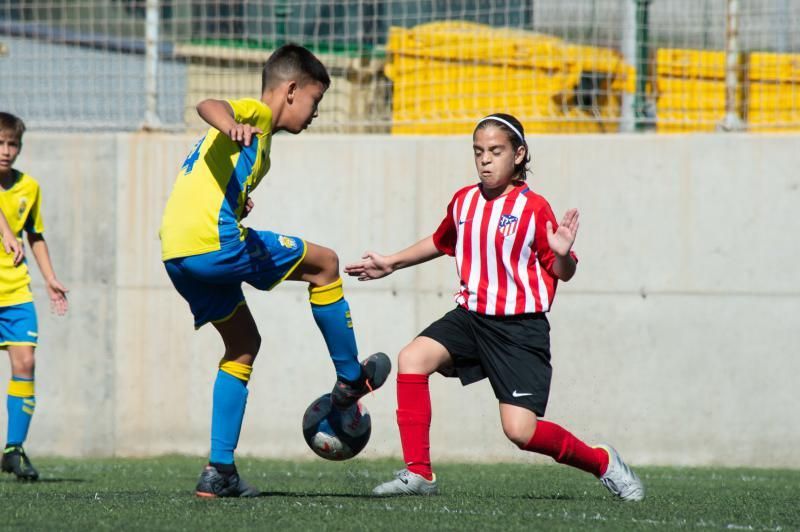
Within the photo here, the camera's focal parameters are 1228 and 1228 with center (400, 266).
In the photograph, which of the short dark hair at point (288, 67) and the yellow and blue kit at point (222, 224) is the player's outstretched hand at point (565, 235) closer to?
the yellow and blue kit at point (222, 224)

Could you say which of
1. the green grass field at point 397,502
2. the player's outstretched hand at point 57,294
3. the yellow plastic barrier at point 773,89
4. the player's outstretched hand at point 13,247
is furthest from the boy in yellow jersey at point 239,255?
the yellow plastic barrier at point 773,89

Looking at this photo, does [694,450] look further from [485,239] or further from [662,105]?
[485,239]

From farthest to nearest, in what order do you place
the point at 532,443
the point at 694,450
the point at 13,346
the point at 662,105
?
1. the point at 662,105
2. the point at 694,450
3. the point at 13,346
4. the point at 532,443

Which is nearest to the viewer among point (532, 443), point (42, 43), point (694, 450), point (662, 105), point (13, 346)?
point (532, 443)

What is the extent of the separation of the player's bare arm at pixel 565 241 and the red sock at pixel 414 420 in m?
0.75

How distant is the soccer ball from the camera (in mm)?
5395

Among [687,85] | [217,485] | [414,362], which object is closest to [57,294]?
[217,485]

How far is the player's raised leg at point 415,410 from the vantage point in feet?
17.1

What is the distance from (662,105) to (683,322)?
152 cm

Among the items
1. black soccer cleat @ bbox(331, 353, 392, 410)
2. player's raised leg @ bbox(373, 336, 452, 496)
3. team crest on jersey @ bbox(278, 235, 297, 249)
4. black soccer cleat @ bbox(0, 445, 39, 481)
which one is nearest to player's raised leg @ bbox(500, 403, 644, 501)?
player's raised leg @ bbox(373, 336, 452, 496)

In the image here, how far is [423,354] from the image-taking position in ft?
17.1

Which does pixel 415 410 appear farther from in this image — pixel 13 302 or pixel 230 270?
pixel 13 302

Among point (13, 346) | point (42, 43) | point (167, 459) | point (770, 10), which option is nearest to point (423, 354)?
point (13, 346)

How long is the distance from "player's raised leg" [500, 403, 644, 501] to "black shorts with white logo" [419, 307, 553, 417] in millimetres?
55
